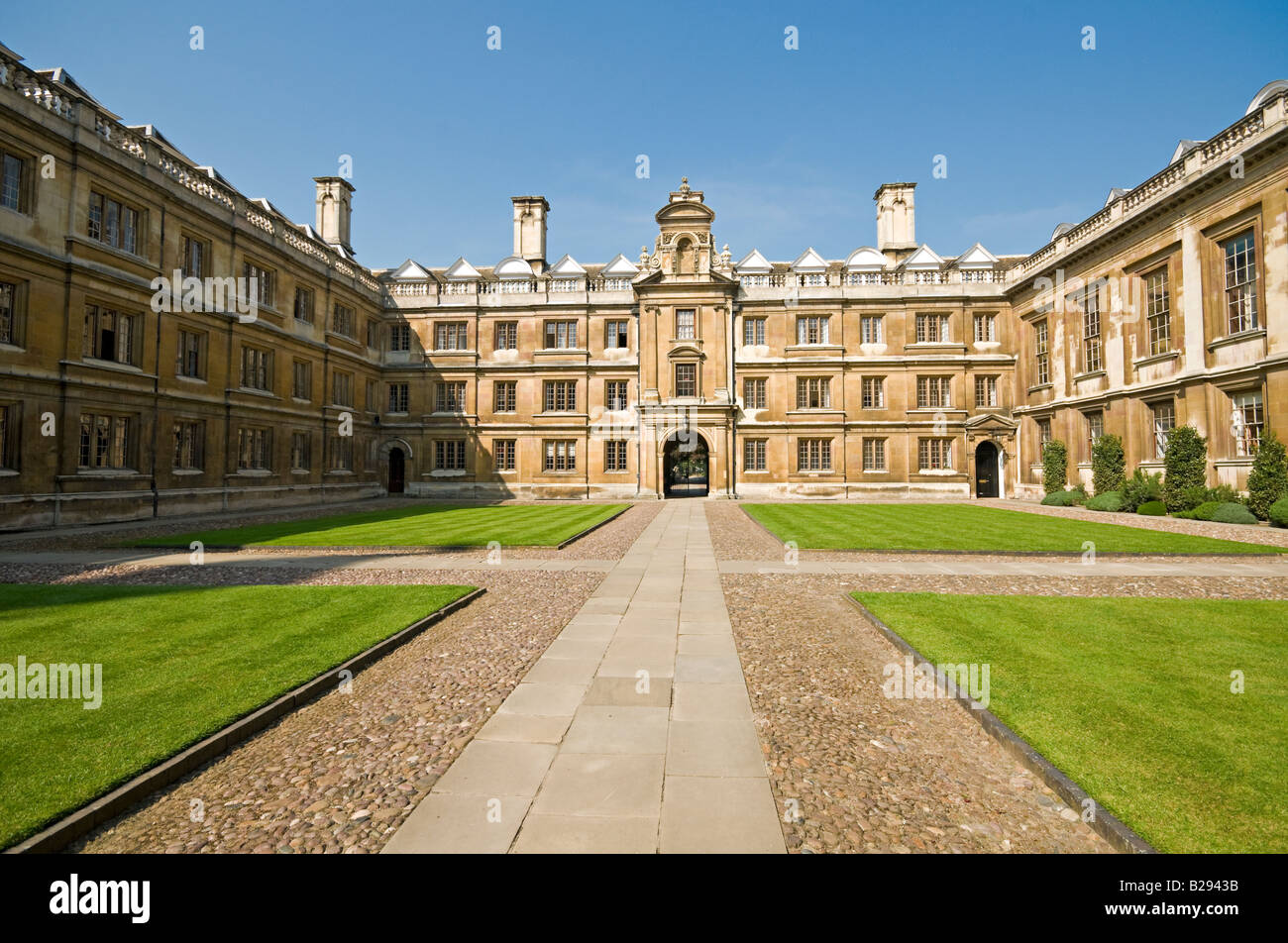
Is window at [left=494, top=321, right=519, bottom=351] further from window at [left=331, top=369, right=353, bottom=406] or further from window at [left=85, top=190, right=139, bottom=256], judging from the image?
window at [left=85, top=190, right=139, bottom=256]

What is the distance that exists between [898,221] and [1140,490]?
23.7m

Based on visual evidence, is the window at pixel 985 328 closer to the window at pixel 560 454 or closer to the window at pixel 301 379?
the window at pixel 560 454

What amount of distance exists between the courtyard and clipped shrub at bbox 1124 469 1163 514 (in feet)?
45.6

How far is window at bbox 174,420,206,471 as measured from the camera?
23.0 m

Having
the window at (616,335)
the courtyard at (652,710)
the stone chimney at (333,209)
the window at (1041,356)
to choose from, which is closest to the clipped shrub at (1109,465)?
the window at (1041,356)

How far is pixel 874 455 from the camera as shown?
35875 mm

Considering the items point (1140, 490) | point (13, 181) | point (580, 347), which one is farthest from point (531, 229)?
point (1140, 490)

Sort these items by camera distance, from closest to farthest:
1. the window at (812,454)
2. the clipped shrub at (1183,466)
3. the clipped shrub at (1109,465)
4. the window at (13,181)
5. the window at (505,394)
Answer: the window at (13,181), the clipped shrub at (1183,466), the clipped shrub at (1109,465), the window at (812,454), the window at (505,394)

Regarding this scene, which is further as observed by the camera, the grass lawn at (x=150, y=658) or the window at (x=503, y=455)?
the window at (x=503, y=455)

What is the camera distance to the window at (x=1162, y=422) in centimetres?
2341

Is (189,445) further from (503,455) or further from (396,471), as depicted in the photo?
(503,455)

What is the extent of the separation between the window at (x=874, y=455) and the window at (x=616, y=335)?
643 inches

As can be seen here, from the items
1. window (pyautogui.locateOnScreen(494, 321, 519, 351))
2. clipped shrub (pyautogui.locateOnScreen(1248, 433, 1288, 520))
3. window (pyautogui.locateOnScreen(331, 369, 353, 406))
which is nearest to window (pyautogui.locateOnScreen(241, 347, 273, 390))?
window (pyautogui.locateOnScreen(331, 369, 353, 406))
